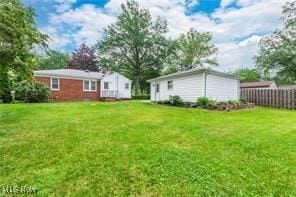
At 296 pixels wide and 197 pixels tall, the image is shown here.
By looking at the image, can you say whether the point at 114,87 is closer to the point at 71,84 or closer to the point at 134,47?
the point at 71,84

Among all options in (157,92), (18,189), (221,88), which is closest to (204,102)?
(221,88)

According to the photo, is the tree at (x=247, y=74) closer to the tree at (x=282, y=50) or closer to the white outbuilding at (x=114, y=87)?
the tree at (x=282, y=50)

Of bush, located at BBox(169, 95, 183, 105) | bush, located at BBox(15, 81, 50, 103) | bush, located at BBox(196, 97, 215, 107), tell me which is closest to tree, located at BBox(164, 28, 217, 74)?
bush, located at BBox(169, 95, 183, 105)

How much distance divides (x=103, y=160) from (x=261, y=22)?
69.5ft

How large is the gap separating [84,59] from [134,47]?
969cm

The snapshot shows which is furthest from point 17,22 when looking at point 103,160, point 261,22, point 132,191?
point 261,22

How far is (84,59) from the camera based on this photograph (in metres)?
42.8

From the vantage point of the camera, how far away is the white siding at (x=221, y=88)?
53.8 feet

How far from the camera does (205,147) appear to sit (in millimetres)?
6176

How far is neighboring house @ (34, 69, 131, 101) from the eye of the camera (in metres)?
23.9

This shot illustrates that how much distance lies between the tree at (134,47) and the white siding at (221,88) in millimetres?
21259

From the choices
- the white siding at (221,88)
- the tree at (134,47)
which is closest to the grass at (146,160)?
the white siding at (221,88)

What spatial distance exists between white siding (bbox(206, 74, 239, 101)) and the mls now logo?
13.4 meters

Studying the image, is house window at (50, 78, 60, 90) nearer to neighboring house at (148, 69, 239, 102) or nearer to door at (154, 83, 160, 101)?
door at (154, 83, 160, 101)
